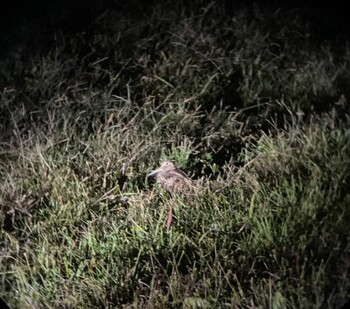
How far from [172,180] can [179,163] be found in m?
0.04

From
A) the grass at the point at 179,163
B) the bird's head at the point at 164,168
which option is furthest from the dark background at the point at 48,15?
the bird's head at the point at 164,168

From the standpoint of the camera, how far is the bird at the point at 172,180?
105cm

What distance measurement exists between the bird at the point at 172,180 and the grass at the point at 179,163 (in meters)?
0.02

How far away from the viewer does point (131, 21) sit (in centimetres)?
128

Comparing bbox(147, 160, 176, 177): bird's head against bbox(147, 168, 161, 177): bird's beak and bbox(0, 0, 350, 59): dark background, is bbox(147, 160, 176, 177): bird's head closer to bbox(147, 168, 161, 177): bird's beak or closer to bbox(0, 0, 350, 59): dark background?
bbox(147, 168, 161, 177): bird's beak

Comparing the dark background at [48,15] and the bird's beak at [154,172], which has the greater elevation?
the dark background at [48,15]

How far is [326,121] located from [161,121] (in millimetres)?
337

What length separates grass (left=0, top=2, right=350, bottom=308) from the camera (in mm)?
962

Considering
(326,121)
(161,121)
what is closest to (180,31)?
(161,121)

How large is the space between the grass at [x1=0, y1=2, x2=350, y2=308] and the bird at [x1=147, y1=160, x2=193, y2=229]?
2 cm

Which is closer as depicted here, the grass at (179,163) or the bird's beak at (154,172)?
the grass at (179,163)

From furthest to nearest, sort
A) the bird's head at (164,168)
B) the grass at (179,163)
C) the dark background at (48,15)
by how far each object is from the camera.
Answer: the dark background at (48,15)
the bird's head at (164,168)
the grass at (179,163)

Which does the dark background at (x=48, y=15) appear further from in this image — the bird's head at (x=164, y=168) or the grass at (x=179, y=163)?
the bird's head at (x=164, y=168)

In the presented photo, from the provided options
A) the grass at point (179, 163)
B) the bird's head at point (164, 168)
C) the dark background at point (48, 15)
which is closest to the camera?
the grass at point (179, 163)
